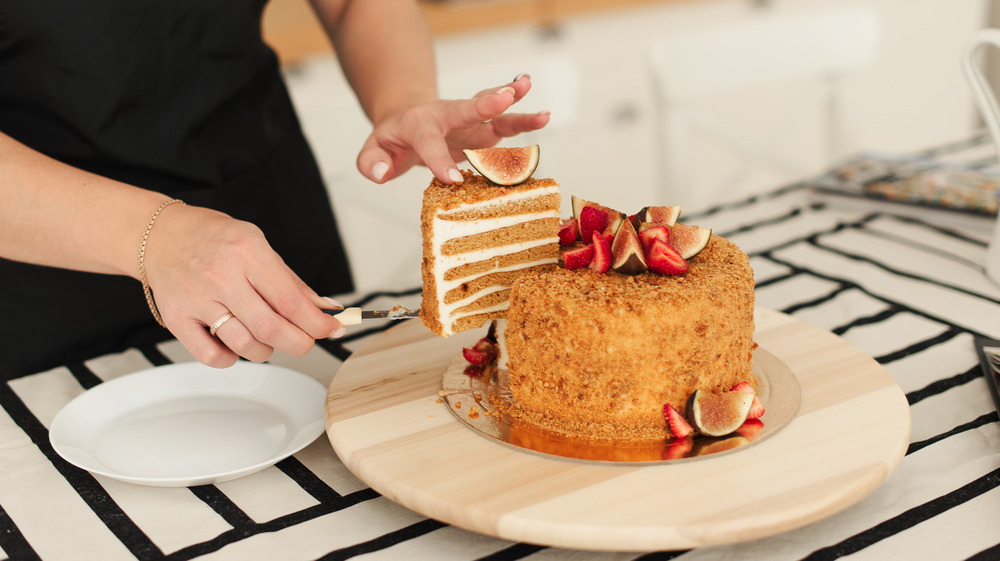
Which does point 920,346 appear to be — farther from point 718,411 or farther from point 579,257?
point 579,257

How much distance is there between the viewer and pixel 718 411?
1.43m

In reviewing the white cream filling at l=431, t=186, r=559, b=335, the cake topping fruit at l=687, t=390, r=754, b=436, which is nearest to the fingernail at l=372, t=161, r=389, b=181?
the white cream filling at l=431, t=186, r=559, b=335

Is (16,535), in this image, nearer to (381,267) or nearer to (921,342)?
(921,342)

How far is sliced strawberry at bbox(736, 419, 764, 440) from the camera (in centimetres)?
139

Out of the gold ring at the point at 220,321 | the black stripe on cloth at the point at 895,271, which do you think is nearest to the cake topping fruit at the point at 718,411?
the gold ring at the point at 220,321

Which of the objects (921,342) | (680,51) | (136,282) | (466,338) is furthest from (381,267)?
(921,342)

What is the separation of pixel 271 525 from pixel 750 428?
0.77 meters

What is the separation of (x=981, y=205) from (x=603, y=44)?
10.4ft

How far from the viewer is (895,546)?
1229 mm

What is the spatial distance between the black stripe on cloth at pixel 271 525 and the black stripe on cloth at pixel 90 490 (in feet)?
0.14

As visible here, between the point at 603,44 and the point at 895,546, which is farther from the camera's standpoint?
the point at 603,44

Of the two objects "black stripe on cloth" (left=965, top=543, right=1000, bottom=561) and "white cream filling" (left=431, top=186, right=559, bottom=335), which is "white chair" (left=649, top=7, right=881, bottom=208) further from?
"black stripe on cloth" (left=965, top=543, right=1000, bottom=561)

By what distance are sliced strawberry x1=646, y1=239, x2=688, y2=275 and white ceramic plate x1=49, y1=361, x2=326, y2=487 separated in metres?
0.65

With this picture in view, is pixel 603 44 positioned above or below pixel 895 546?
above
